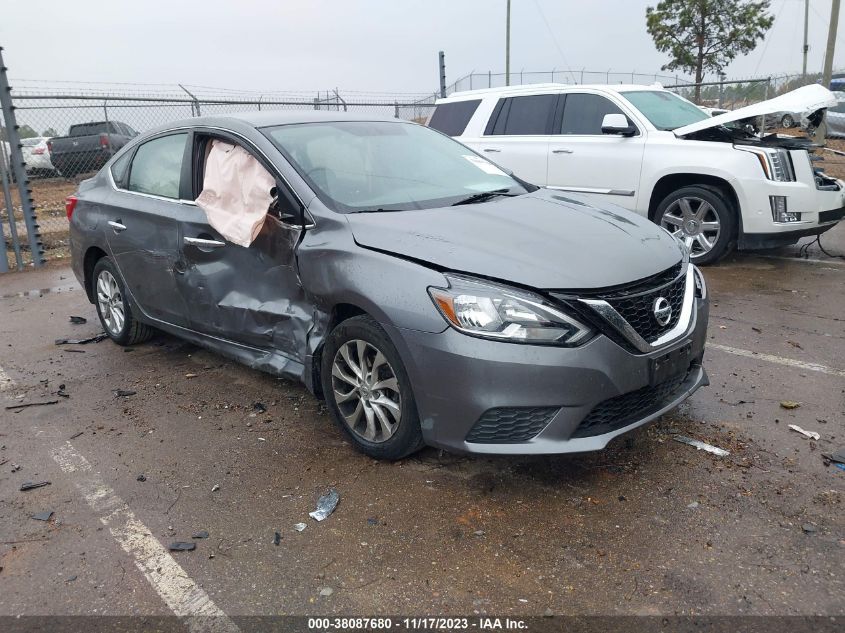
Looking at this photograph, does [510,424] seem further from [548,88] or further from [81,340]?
[548,88]

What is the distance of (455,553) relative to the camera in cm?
283

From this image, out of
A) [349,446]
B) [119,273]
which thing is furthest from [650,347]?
[119,273]

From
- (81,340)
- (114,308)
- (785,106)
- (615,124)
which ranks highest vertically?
(785,106)

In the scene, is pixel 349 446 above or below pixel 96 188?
below

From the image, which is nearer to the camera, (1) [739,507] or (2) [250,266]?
(1) [739,507]

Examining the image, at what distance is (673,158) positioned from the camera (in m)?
7.30

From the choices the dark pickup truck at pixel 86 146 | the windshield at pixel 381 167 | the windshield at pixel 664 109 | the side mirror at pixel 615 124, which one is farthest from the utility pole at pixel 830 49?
the dark pickup truck at pixel 86 146

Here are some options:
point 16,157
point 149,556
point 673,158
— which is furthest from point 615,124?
point 16,157

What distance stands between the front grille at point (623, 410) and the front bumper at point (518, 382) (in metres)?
0.02

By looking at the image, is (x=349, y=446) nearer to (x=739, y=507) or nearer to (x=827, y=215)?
(x=739, y=507)

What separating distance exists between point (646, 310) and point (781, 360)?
2.17 meters

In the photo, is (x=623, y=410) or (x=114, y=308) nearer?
(x=623, y=410)

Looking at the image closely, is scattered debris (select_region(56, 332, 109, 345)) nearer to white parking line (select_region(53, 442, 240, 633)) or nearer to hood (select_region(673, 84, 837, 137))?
white parking line (select_region(53, 442, 240, 633))

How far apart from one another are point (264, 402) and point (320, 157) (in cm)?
157
